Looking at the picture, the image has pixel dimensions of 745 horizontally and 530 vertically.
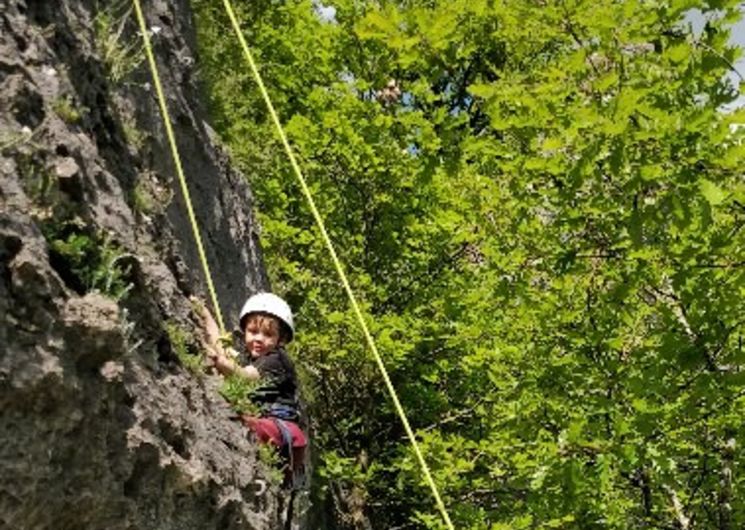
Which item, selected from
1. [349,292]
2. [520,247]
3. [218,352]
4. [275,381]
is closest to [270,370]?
[275,381]

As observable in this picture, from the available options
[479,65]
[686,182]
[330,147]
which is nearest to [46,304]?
[686,182]

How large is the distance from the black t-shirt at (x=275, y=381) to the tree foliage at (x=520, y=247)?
1.59m

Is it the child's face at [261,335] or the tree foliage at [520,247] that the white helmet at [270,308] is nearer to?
the child's face at [261,335]

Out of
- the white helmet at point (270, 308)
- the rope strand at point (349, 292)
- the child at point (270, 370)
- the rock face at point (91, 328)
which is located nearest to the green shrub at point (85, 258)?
the rock face at point (91, 328)

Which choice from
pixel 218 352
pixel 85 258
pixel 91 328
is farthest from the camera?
pixel 218 352

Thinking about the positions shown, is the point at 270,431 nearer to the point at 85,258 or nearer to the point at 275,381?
the point at 275,381

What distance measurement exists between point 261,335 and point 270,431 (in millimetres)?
952

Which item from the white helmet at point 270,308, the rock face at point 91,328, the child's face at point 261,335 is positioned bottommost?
Result: the rock face at point 91,328

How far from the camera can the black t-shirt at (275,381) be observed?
5.84 meters

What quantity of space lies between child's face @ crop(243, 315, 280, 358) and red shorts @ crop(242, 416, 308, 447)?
2.31ft

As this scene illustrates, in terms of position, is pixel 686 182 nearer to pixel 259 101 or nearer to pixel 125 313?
pixel 125 313

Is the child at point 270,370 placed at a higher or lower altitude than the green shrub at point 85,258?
higher

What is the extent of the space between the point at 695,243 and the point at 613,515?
3.41 m

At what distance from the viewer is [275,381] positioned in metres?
5.88
